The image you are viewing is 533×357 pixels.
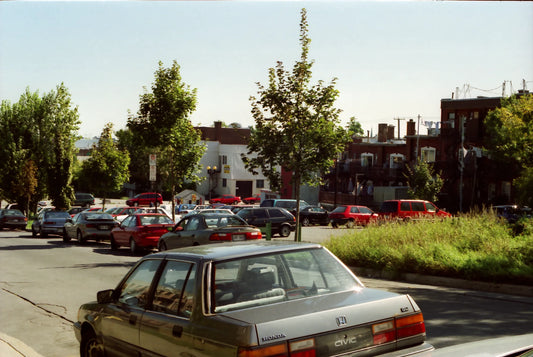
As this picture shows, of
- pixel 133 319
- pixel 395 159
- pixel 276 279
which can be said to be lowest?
pixel 133 319

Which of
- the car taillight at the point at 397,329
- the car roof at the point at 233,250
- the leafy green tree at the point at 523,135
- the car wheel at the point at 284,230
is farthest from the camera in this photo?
the car wheel at the point at 284,230

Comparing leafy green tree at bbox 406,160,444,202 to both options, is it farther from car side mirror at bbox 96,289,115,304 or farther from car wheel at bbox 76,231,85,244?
car side mirror at bbox 96,289,115,304

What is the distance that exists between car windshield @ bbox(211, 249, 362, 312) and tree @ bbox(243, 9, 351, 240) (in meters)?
13.3

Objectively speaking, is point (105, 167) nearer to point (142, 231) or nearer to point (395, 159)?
point (142, 231)

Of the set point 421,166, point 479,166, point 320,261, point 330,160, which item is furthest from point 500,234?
point 479,166

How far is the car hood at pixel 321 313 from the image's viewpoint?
4444 millimetres

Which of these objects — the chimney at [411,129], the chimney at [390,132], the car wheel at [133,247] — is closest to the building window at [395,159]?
the chimney at [411,129]

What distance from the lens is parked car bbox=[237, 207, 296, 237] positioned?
30.8 metres

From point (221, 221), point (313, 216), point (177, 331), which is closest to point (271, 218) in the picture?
point (313, 216)

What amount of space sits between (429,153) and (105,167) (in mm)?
30857

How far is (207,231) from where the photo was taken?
18.0 m

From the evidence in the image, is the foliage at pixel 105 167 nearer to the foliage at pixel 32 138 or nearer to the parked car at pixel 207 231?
the foliage at pixel 32 138

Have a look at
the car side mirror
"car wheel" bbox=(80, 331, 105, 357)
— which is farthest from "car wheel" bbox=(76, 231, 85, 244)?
the car side mirror

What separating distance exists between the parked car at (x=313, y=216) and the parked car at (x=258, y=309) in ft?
115
